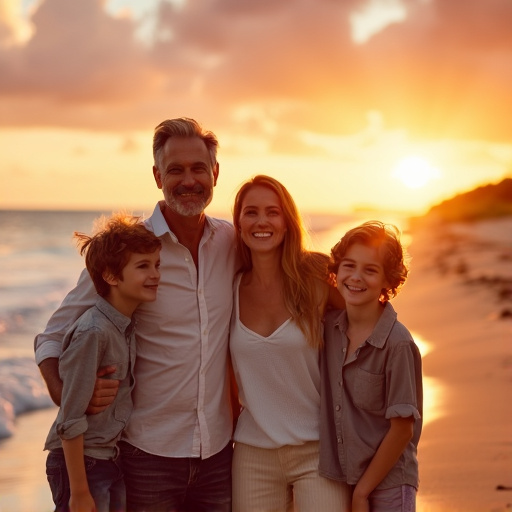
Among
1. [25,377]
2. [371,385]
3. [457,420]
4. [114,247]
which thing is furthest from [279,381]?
[25,377]

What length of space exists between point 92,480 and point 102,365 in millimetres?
575

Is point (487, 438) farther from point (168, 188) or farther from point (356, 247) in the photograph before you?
point (168, 188)

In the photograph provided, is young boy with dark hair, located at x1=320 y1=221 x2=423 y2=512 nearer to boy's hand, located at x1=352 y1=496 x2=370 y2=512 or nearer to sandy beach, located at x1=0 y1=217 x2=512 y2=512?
boy's hand, located at x1=352 y1=496 x2=370 y2=512

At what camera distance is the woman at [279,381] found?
13.8 feet

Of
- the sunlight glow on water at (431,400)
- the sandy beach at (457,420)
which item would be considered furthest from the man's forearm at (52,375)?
the sunlight glow on water at (431,400)

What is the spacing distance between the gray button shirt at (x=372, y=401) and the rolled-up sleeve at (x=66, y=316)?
4.45 feet

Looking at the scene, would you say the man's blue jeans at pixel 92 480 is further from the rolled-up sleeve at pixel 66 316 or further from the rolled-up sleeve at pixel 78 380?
the rolled-up sleeve at pixel 66 316

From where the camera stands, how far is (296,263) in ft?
14.8

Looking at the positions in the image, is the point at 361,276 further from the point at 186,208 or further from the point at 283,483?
the point at 283,483

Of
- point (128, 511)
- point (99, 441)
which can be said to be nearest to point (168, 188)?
point (99, 441)

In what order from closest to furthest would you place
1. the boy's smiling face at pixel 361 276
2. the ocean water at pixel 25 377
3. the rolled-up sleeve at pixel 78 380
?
the rolled-up sleeve at pixel 78 380 < the boy's smiling face at pixel 361 276 < the ocean water at pixel 25 377

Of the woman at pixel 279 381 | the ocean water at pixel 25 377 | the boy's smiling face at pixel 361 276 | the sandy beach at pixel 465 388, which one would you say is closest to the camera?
the boy's smiling face at pixel 361 276

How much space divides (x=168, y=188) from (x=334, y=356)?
1.30 m

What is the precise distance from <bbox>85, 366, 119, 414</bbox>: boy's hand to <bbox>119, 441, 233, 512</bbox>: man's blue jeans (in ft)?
1.20
